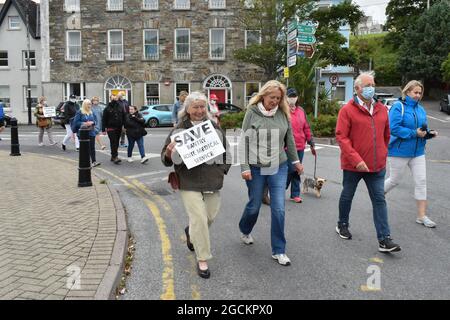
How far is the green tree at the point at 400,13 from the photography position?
51.9 meters

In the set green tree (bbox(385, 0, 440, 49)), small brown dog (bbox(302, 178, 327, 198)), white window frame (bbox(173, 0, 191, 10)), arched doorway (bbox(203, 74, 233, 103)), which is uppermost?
green tree (bbox(385, 0, 440, 49))

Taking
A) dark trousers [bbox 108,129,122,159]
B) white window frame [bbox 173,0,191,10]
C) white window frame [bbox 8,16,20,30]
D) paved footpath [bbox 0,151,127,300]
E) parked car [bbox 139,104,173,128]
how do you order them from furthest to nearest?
white window frame [bbox 8,16,20,30]
white window frame [bbox 173,0,191,10]
parked car [bbox 139,104,173,128]
dark trousers [bbox 108,129,122,159]
paved footpath [bbox 0,151,127,300]

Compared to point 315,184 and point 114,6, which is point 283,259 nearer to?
point 315,184

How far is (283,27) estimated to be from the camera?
30.3 m

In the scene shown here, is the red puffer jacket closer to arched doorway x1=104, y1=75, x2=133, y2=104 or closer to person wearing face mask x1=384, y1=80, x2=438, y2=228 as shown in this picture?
person wearing face mask x1=384, y1=80, x2=438, y2=228

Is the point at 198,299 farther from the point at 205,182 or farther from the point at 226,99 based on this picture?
the point at 226,99

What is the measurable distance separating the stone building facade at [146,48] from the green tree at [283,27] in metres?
3.39

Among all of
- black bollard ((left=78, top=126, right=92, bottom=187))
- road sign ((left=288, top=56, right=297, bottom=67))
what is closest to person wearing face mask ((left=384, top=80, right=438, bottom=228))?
black bollard ((left=78, top=126, right=92, bottom=187))

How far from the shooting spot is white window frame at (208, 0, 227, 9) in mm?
34750

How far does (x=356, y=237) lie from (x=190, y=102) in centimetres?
278

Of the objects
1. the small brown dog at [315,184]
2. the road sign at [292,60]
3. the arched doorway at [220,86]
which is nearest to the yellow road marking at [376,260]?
the small brown dog at [315,184]

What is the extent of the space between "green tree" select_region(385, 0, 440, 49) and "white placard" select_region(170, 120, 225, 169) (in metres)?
51.8

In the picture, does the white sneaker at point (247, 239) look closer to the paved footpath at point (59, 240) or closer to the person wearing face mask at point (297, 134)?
the paved footpath at point (59, 240)
